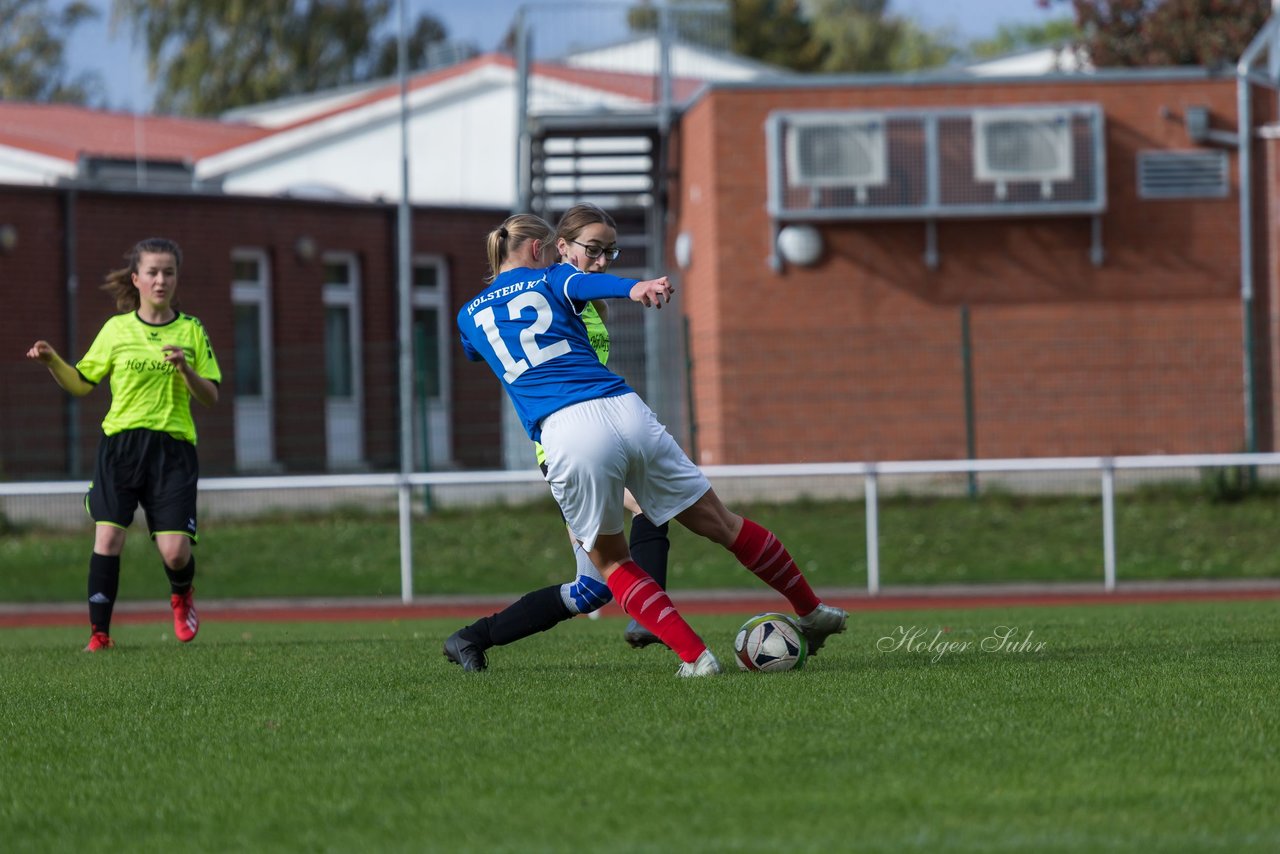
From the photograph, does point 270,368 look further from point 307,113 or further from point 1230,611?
point 307,113

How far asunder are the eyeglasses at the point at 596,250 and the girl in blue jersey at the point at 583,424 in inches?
6.2

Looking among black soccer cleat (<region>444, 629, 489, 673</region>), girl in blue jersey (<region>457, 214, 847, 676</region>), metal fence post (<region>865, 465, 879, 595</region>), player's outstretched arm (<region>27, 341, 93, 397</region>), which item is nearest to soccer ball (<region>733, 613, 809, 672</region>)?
girl in blue jersey (<region>457, 214, 847, 676</region>)

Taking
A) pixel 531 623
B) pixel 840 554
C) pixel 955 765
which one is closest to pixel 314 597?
pixel 840 554

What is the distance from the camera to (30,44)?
182 ft

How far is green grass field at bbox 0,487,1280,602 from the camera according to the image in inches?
631

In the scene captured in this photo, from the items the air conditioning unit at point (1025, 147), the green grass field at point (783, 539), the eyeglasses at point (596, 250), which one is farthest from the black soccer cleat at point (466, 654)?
the air conditioning unit at point (1025, 147)

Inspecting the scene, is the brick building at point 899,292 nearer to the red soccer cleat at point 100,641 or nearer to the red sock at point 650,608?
the red soccer cleat at point 100,641

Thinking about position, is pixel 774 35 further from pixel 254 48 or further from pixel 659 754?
pixel 659 754

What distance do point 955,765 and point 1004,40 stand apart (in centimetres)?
6676

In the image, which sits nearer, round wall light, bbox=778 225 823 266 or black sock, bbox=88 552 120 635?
black sock, bbox=88 552 120 635

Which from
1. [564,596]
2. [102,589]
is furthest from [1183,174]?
[564,596]

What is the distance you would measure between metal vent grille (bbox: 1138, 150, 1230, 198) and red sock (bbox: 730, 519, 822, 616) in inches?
602

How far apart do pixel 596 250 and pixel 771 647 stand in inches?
63.9
